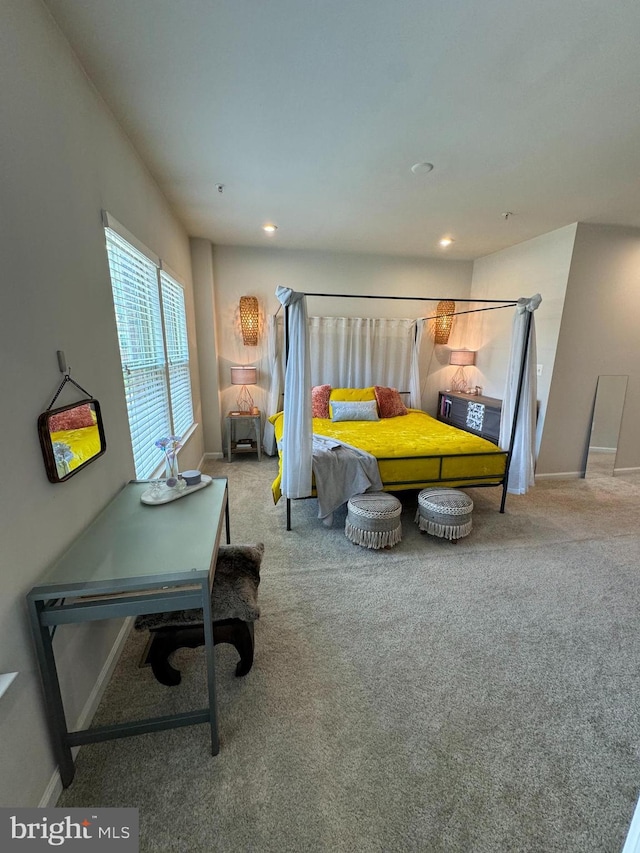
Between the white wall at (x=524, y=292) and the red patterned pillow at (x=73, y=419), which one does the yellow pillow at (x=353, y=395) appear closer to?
the white wall at (x=524, y=292)

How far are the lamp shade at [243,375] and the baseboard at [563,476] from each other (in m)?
3.64

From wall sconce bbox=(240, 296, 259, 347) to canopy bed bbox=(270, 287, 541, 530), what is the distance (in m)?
1.86

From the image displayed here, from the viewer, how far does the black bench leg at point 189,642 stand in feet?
4.55

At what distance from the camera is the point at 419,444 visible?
2.98 metres

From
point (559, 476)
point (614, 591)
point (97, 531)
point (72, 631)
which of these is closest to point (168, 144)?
point (97, 531)

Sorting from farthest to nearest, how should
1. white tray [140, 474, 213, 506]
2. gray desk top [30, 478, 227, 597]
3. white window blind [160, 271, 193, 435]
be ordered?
white window blind [160, 271, 193, 435], white tray [140, 474, 213, 506], gray desk top [30, 478, 227, 597]

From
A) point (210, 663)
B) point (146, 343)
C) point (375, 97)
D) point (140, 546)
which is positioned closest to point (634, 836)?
point (210, 663)

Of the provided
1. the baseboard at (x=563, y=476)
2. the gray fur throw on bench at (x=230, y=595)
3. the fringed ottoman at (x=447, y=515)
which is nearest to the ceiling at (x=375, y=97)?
the gray fur throw on bench at (x=230, y=595)

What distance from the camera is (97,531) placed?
4.47 ft

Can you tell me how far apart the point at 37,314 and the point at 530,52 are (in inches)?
85.1

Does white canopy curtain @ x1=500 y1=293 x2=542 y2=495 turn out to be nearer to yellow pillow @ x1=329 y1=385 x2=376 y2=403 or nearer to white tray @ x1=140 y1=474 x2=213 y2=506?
yellow pillow @ x1=329 y1=385 x2=376 y2=403

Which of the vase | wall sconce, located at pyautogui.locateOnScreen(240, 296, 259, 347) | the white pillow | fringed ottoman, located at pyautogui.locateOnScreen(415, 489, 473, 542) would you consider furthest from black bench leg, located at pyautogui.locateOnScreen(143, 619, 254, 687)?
wall sconce, located at pyautogui.locateOnScreen(240, 296, 259, 347)

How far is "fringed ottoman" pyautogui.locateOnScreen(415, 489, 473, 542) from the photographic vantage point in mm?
2516

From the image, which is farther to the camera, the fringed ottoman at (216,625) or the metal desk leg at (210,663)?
the fringed ottoman at (216,625)
